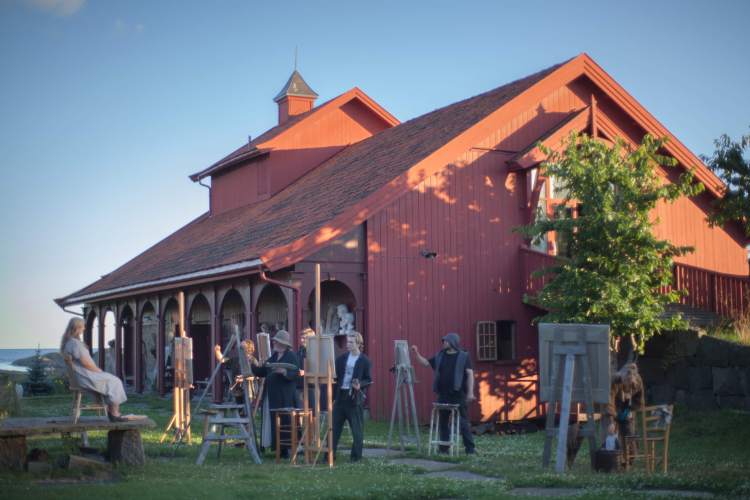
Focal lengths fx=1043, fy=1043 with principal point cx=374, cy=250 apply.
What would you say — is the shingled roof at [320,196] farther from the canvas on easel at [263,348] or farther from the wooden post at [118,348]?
the canvas on easel at [263,348]

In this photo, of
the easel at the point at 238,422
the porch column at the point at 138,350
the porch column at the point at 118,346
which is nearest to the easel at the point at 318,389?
the easel at the point at 238,422

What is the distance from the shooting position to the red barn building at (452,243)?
21.6 m

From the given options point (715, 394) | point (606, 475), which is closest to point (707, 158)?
point (715, 394)

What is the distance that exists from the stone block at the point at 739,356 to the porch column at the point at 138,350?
59.8 ft

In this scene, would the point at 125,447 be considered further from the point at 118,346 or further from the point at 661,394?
the point at 118,346

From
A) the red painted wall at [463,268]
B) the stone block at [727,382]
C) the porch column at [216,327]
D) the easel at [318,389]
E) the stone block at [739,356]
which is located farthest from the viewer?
the porch column at [216,327]

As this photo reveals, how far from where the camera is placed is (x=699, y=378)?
19594 millimetres

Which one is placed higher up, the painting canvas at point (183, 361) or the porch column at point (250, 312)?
the porch column at point (250, 312)

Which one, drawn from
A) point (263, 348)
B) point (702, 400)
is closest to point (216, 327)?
point (263, 348)

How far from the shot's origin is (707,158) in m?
24.5

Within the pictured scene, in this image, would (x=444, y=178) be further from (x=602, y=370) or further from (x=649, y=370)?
(x=602, y=370)

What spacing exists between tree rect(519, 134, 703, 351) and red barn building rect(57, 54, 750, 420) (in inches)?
90.9

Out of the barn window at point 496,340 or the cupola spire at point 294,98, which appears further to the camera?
the cupola spire at point 294,98

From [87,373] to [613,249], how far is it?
1051 cm
